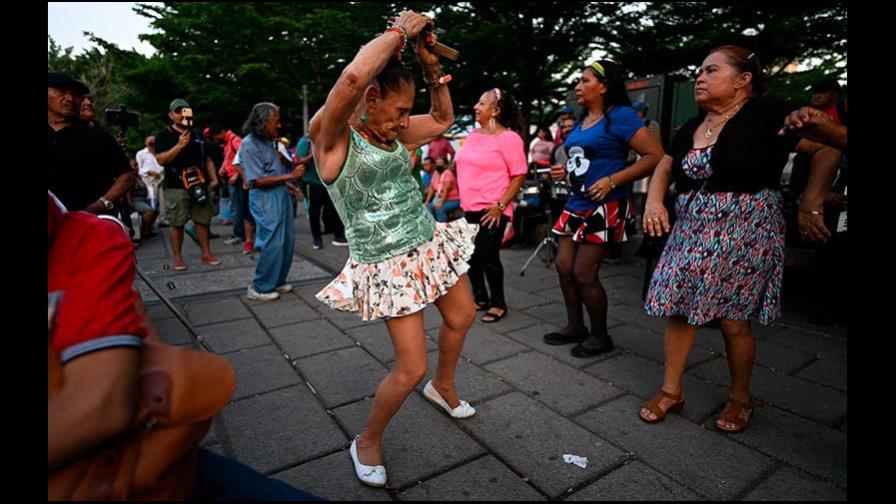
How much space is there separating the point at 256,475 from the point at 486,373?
6.66 ft

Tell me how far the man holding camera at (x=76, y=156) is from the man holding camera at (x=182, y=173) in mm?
2028

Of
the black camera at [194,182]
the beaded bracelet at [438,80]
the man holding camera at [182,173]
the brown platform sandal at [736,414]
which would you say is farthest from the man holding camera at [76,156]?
the brown platform sandal at [736,414]

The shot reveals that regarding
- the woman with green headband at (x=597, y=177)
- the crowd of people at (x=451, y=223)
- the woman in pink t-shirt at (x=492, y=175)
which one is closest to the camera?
the crowd of people at (x=451, y=223)

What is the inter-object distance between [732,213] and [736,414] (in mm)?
1000

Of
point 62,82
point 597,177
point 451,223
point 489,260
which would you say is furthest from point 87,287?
point 489,260

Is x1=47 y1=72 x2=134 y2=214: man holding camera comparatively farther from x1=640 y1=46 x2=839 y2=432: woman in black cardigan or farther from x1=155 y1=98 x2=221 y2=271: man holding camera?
x1=640 y1=46 x2=839 y2=432: woman in black cardigan

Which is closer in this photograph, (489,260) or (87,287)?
(87,287)

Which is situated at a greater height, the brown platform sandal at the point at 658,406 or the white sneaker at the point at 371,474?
the brown platform sandal at the point at 658,406

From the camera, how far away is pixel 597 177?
326 cm

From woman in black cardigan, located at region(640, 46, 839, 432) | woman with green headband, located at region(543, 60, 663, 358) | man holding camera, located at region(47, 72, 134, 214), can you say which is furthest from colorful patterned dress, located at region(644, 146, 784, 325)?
man holding camera, located at region(47, 72, 134, 214)

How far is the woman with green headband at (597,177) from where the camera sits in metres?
3.13

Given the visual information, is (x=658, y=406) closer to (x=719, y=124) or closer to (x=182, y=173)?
(x=719, y=124)

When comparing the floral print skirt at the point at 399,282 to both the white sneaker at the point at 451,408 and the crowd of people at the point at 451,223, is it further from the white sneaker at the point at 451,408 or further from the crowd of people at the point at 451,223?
the white sneaker at the point at 451,408

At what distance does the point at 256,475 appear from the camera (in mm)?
1229
